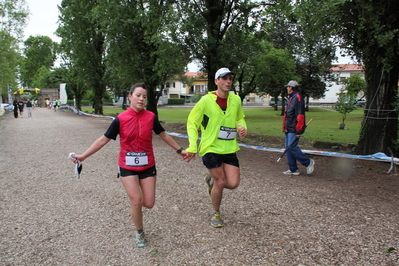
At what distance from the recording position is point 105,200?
5.75 metres

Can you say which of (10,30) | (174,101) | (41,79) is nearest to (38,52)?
(41,79)

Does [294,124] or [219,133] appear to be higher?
[219,133]

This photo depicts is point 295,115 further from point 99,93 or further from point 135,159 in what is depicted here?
point 99,93

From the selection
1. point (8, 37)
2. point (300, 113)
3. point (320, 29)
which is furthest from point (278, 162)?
point (8, 37)

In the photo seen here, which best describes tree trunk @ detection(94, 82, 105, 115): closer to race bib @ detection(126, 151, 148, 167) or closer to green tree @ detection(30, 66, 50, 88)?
race bib @ detection(126, 151, 148, 167)

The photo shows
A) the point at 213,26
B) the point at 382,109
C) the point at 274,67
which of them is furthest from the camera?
the point at 274,67

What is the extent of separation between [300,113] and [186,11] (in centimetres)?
821

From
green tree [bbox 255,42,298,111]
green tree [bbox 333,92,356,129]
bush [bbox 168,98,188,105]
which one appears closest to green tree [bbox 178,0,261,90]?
green tree [bbox 333,92,356,129]

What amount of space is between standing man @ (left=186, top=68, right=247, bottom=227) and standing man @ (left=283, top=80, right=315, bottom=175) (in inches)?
117

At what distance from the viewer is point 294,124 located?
7.38 meters

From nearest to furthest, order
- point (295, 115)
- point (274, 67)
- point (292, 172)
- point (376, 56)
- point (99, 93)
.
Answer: point (295, 115), point (292, 172), point (376, 56), point (274, 67), point (99, 93)

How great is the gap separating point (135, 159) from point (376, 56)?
7279 mm

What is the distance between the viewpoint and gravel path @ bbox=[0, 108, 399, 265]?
3717 millimetres

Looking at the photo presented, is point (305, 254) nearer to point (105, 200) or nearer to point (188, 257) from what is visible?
point (188, 257)
